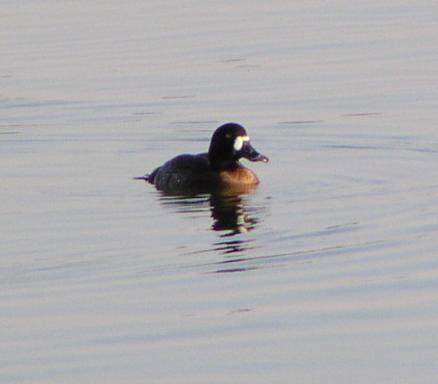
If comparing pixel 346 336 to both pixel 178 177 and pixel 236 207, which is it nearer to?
pixel 236 207

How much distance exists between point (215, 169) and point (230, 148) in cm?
27

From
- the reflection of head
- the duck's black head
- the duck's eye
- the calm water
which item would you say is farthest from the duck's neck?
the reflection of head

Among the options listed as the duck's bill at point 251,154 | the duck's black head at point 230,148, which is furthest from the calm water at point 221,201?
the duck's black head at point 230,148

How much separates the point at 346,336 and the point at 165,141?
8.77 m

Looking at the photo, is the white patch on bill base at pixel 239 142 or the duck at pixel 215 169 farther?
the white patch on bill base at pixel 239 142

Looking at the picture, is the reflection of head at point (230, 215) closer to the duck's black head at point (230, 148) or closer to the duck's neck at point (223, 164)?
the duck's neck at point (223, 164)

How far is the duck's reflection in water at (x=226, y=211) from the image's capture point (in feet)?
41.1

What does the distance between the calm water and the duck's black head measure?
0.36 meters

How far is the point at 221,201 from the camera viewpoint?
1515 cm

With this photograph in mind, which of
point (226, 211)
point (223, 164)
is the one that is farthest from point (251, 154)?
point (226, 211)

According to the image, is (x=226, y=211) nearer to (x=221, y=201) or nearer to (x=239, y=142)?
(x=221, y=201)

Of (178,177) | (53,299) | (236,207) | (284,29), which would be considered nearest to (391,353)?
(53,299)

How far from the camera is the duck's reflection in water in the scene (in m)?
12.5

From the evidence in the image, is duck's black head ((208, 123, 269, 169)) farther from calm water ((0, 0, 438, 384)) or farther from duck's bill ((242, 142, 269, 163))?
calm water ((0, 0, 438, 384))
